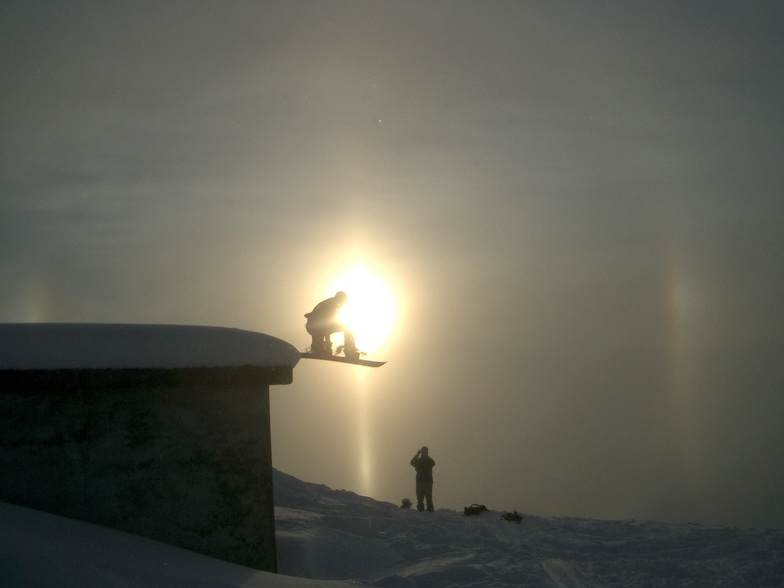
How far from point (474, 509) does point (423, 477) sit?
187cm

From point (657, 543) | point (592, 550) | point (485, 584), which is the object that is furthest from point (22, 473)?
point (657, 543)

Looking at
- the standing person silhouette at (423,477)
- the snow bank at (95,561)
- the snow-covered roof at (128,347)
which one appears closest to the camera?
the snow bank at (95,561)

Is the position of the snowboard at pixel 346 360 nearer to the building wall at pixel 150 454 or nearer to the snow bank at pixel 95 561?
the building wall at pixel 150 454

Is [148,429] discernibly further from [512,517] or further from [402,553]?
[512,517]

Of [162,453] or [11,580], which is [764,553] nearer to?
[162,453]

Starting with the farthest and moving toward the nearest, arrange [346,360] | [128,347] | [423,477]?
[423,477], [346,360], [128,347]

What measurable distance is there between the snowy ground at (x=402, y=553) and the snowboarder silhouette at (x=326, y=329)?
7.81 feet

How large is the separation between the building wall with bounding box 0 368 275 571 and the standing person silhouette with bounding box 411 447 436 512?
7.33 metres

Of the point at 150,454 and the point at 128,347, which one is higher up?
the point at 128,347

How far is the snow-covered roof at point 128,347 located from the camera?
15.1 ft

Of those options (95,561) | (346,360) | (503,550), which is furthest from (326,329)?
(95,561)

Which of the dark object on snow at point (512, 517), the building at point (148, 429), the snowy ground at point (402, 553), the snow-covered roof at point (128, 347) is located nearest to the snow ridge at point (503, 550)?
the snowy ground at point (402, 553)

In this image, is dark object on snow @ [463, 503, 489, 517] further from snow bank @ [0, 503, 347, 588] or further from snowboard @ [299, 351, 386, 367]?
snow bank @ [0, 503, 347, 588]

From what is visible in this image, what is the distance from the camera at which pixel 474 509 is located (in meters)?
10.7
